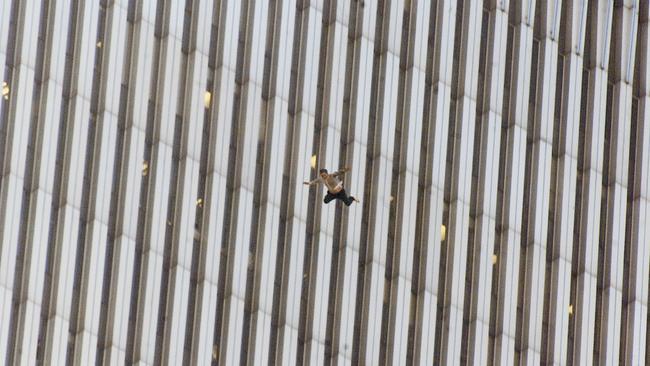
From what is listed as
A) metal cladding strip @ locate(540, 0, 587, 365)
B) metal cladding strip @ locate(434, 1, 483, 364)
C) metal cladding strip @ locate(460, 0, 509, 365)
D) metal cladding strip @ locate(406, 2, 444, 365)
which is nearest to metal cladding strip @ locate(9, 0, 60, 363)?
metal cladding strip @ locate(406, 2, 444, 365)

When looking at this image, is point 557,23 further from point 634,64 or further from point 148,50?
point 148,50

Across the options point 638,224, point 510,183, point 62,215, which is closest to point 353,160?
point 510,183

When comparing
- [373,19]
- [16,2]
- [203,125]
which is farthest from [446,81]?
[16,2]

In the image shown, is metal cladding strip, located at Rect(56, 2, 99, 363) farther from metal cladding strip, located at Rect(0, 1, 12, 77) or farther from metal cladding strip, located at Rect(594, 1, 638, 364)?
metal cladding strip, located at Rect(594, 1, 638, 364)

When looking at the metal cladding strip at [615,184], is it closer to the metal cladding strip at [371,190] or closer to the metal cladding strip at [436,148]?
the metal cladding strip at [436,148]

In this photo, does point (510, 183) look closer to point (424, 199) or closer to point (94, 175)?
point (424, 199)

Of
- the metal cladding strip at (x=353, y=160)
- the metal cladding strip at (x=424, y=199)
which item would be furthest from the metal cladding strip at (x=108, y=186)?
the metal cladding strip at (x=424, y=199)
